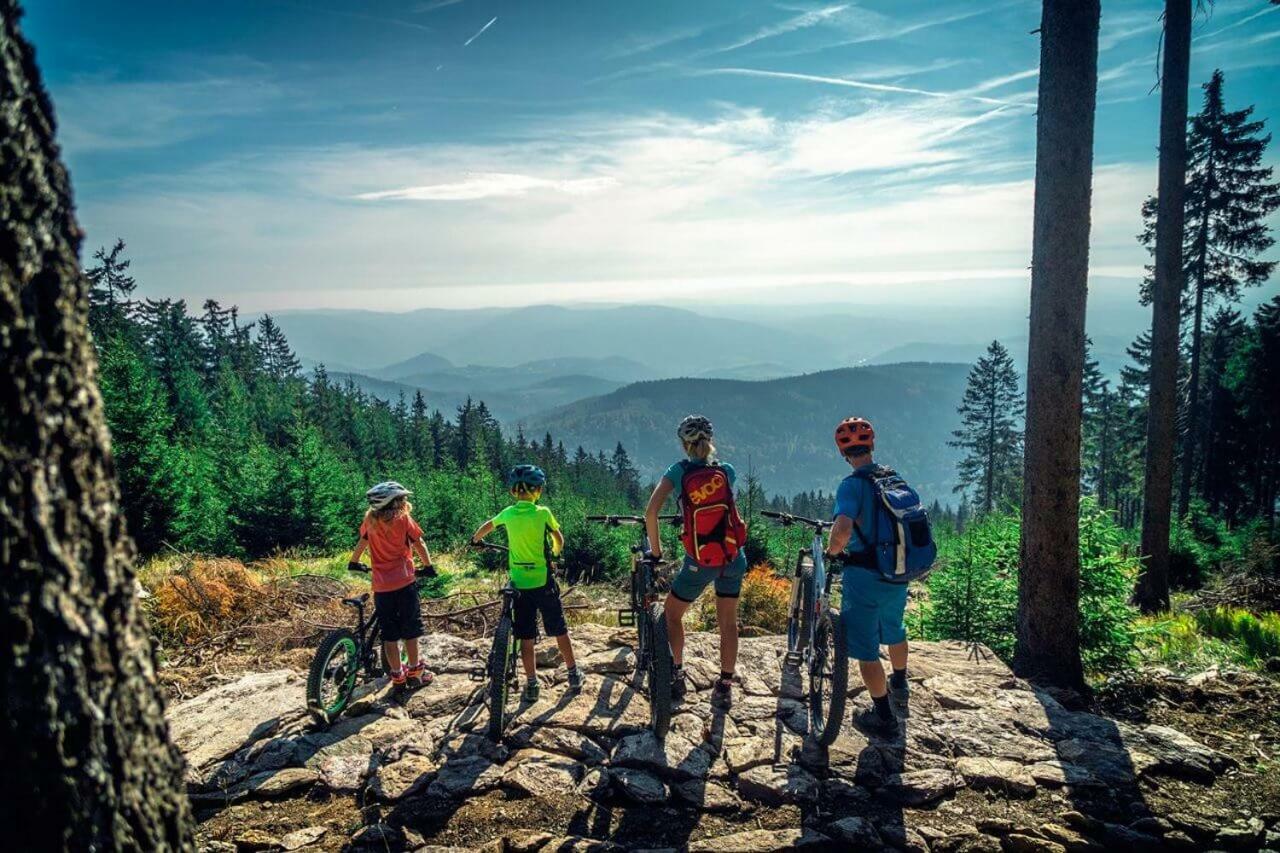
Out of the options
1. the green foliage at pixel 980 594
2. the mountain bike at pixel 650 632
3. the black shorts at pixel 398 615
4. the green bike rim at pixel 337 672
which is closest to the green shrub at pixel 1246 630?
the green foliage at pixel 980 594

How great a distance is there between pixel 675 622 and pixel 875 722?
5.80 feet

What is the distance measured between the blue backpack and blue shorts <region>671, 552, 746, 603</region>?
3.42 feet

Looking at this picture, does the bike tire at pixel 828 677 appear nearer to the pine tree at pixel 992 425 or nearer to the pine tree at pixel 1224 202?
the pine tree at pixel 1224 202

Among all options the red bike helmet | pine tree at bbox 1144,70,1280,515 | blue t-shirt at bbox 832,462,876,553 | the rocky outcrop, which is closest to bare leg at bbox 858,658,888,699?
the rocky outcrop

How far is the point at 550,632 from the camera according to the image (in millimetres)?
5793

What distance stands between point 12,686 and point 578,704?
15.5ft

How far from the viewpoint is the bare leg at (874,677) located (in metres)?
5.17

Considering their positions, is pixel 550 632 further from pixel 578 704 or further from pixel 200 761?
pixel 200 761

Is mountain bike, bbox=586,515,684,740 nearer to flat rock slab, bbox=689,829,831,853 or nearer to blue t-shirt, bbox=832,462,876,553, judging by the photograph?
flat rock slab, bbox=689,829,831,853

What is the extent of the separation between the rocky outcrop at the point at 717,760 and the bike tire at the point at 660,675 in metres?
0.16

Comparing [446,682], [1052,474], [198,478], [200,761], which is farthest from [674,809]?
[198,478]

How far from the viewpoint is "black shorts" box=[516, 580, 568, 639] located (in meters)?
5.67

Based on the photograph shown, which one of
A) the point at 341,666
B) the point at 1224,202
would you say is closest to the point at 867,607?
the point at 341,666

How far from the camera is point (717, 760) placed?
4898 mm
